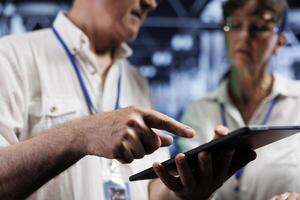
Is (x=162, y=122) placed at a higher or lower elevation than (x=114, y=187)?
Answer: higher

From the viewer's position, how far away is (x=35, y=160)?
1.02 m

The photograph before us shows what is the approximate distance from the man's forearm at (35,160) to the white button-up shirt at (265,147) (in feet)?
2.74

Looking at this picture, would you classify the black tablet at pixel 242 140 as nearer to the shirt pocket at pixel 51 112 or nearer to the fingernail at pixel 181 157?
the fingernail at pixel 181 157

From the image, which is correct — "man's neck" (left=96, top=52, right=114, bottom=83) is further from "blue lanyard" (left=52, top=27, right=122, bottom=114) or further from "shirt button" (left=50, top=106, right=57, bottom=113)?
"shirt button" (left=50, top=106, right=57, bottom=113)

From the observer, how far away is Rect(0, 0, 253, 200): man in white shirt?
943 mm

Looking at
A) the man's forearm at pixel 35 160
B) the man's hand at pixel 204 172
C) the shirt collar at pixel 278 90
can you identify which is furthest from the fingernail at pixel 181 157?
the shirt collar at pixel 278 90

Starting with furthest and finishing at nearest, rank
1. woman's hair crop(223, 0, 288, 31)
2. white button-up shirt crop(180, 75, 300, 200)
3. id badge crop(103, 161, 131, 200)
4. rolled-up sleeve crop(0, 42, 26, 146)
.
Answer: woman's hair crop(223, 0, 288, 31) → white button-up shirt crop(180, 75, 300, 200) → id badge crop(103, 161, 131, 200) → rolled-up sleeve crop(0, 42, 26, 146)

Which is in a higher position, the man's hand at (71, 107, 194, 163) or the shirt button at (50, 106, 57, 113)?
the man's hand at (71, 107, 194, 163)

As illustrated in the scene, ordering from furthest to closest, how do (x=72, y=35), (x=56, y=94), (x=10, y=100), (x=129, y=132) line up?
(x=72, y=35), (x=56, y=94), (x=10, y=100), (x=129, y=132)

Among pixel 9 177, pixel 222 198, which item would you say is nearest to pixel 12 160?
pixel 9 177

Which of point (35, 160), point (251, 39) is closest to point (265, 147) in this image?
point (251, 39)

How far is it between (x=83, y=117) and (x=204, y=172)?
0.85ft

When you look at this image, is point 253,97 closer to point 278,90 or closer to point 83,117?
point 278,90

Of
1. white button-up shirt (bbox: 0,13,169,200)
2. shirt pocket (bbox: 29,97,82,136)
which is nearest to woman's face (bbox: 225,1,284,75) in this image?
white button-up shirt (bbox: 0,13,169,200)
